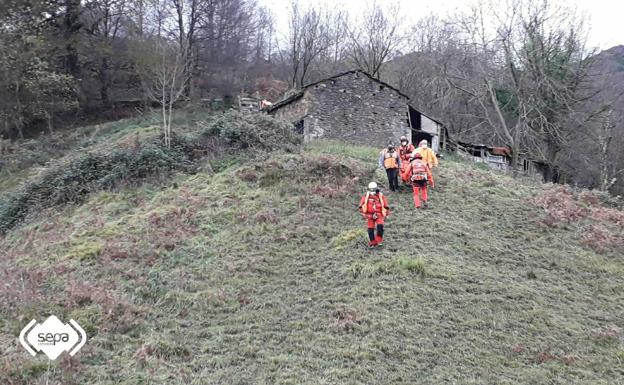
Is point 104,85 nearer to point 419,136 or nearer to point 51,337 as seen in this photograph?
point 419,136

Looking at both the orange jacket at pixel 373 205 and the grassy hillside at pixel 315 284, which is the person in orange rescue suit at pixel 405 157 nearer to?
the grassy hillside at pixel 315 284

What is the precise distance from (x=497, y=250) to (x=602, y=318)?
325cm

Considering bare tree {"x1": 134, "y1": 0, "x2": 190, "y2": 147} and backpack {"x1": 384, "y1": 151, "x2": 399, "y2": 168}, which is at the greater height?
bare tree {"x1": 134, "y1": 0, "x2": 190, "y2": 147}

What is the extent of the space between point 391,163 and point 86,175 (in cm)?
1152

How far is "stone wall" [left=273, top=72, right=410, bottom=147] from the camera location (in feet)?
80.4

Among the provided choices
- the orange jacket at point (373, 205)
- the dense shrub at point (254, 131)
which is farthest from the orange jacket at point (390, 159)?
the dense shrub at point (254, 131)

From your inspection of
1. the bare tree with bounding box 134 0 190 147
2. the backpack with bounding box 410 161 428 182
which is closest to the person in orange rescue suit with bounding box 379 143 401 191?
the backpack with bounding box 410 161 428 182

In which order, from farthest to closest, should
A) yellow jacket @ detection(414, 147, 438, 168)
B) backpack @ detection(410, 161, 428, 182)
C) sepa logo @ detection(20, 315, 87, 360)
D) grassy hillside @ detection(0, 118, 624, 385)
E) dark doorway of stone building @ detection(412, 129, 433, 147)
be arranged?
dark doorway of stone building @ detection(412, 129, 433, 147) → yellow jacket @ detection(414, 147, 438, 168) → backpack @ detection(410, 161, 428, 182) → grassy hillside @ detection(0, 118, 624, 385) → sepa logo @ detection(20, 315, 87, 360)

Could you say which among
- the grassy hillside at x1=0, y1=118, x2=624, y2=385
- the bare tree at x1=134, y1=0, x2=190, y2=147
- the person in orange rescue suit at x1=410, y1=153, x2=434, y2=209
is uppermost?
the bare tree at x1=134, y1=0, x2=190, y2=147

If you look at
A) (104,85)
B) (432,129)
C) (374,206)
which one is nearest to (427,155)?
(374,206)

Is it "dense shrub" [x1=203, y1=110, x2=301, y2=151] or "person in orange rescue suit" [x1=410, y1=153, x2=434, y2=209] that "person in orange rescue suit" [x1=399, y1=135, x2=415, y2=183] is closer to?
"person in orange rescue suit" [x1=410, y1=153, x2=434, y2=209]

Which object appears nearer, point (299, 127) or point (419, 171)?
point (419, 171)

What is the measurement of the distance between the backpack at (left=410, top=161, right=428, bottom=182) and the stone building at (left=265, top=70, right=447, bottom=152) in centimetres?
967

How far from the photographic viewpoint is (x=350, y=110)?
82.4 ft
